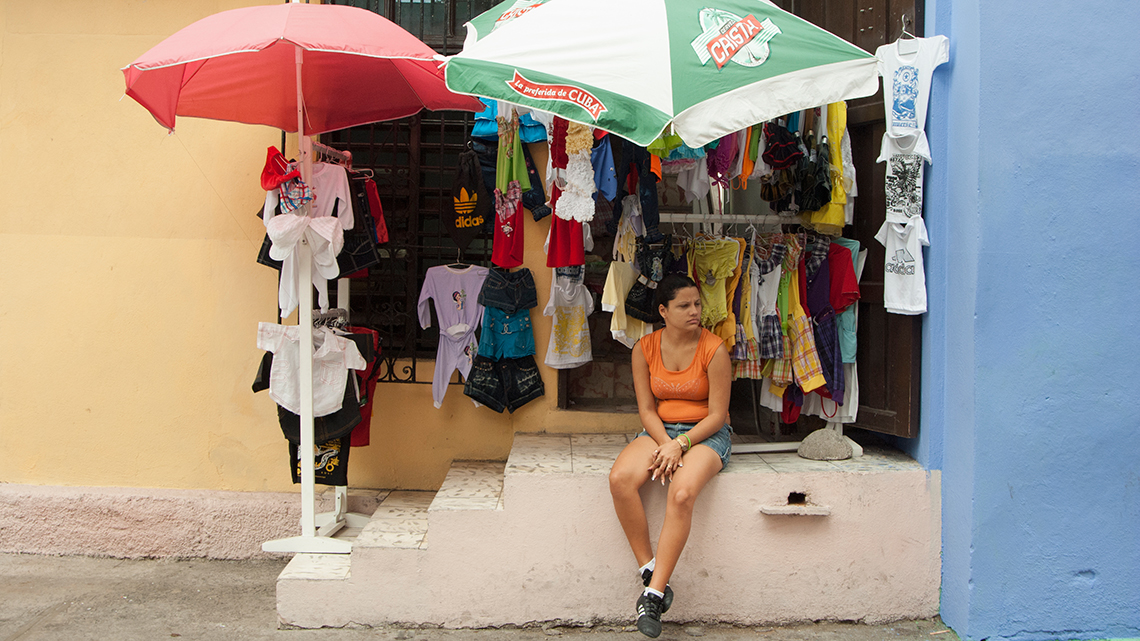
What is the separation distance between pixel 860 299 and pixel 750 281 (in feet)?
1.99

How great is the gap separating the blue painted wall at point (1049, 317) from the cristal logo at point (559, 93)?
1.87m

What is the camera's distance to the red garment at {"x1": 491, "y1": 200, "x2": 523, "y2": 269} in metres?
4.74

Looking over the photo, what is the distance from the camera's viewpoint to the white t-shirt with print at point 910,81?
12.7ft

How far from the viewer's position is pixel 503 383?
4.86 meters

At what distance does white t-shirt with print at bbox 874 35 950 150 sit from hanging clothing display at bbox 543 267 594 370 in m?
1.93

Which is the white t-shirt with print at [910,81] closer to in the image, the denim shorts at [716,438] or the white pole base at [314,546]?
the denim shorts at [716,438]

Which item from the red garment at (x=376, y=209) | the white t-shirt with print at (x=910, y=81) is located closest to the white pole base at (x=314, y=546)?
the red garment at (x=376, y=209)

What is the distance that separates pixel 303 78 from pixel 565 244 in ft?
5.61

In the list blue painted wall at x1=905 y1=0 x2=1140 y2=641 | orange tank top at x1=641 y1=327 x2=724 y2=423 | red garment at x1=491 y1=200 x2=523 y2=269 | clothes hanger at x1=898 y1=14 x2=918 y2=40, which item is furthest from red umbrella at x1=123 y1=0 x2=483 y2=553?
blue painted wall at x1=905 y1=0 x2=1140 y2=641

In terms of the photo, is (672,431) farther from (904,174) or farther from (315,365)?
(315,365)

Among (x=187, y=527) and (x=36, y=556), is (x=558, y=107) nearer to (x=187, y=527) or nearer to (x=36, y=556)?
(x=187, y=527)

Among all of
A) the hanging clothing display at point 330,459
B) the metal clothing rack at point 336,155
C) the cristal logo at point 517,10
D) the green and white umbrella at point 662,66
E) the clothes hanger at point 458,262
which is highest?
the cristal logo at point 517,10

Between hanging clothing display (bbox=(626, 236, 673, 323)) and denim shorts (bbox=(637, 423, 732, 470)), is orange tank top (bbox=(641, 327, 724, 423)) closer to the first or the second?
denim shorts (bbox=(637, 423, 732, 470))

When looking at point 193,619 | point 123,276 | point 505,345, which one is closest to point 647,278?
point 505,345
